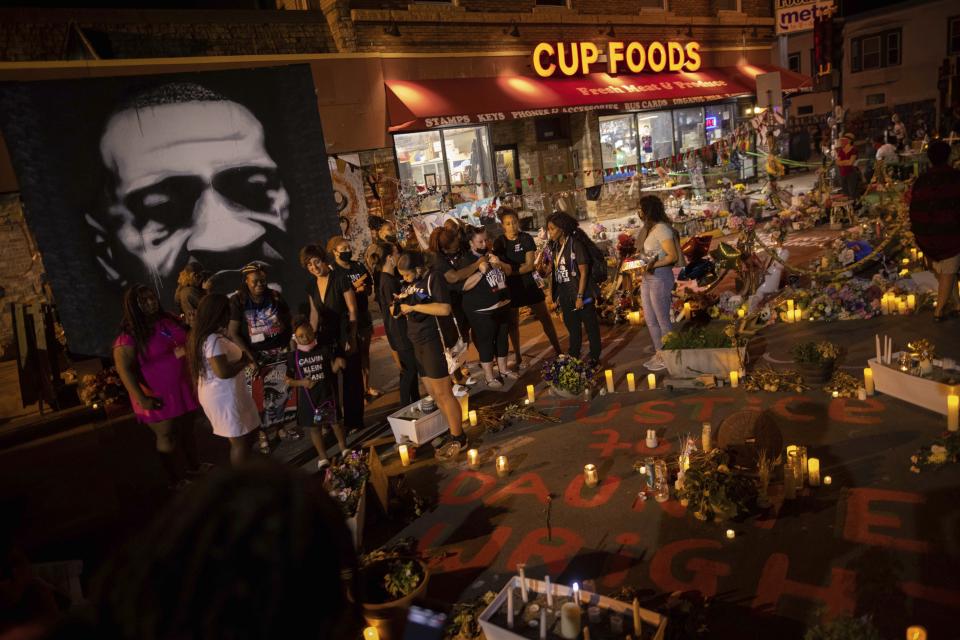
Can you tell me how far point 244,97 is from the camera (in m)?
11.5

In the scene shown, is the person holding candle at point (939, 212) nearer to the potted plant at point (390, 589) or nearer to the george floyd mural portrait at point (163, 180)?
the potted plant at point (390, 589)

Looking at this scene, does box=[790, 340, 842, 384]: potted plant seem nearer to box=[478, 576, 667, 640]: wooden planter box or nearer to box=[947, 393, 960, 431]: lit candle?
box=[947, 393, 960, 431]: lit candle

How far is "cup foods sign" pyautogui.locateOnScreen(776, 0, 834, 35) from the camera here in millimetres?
20219

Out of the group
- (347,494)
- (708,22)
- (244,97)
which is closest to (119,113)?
(244,97)

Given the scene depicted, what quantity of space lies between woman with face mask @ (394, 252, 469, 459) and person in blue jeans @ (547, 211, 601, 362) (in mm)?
2065

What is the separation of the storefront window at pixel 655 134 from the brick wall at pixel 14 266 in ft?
53.7

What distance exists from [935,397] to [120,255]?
1166 centimetres

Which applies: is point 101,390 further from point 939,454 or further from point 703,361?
point 939,454

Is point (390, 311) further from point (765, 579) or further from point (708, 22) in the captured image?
point (708, 22)

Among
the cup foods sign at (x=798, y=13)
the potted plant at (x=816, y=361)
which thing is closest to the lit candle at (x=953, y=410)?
the potted plant at (x=816, y=361)

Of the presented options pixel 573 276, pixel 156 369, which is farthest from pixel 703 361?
pixel 156 369

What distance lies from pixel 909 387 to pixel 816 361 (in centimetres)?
87

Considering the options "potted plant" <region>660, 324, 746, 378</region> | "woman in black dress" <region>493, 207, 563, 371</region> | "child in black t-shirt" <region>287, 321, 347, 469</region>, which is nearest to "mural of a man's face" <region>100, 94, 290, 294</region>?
"woman in black dress" <region>493, 207, 563, 371</region>

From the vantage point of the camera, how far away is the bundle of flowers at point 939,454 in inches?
183
